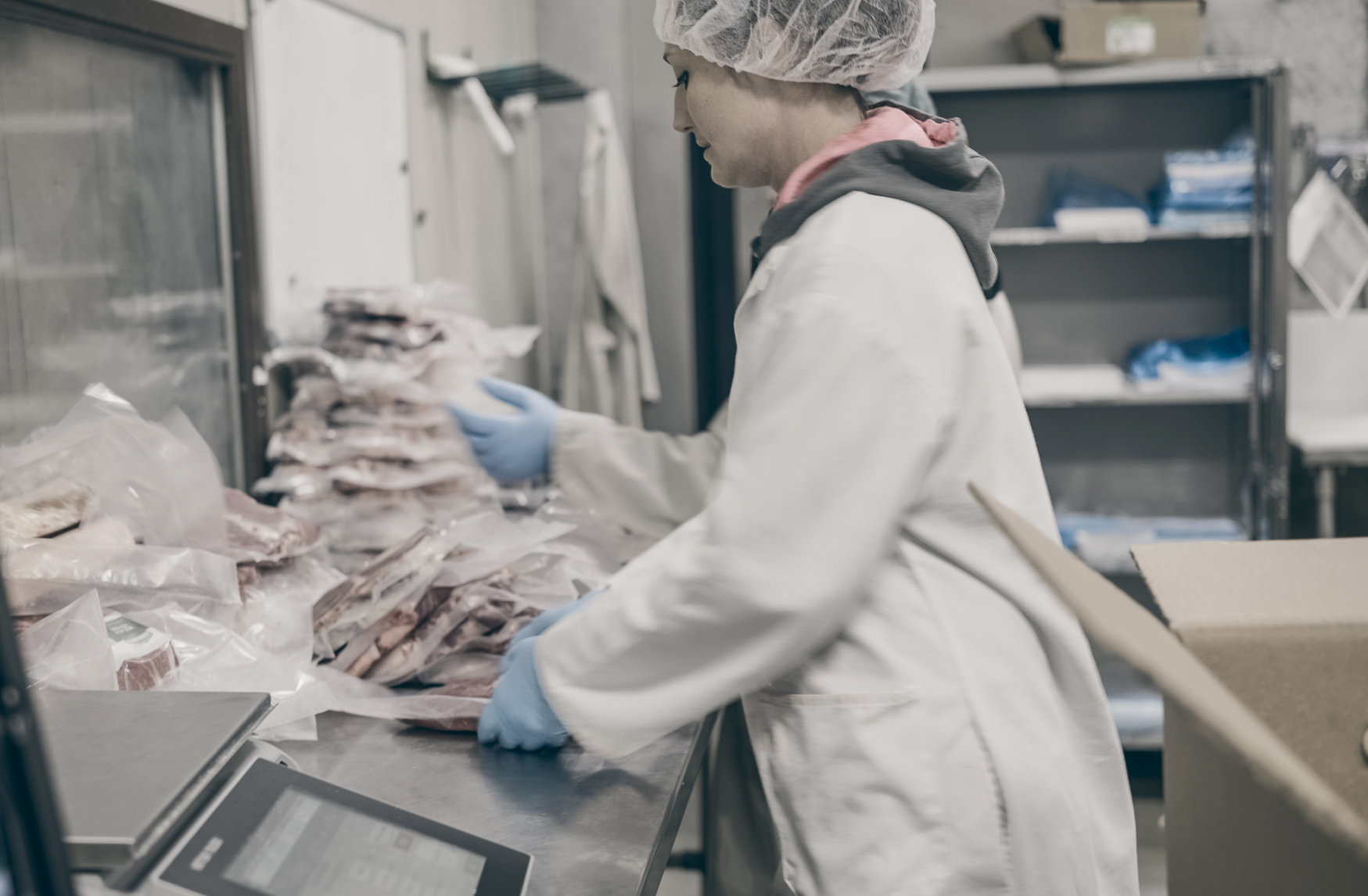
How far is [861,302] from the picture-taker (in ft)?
2.96

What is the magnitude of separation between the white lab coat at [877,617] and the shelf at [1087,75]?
7.39 feet

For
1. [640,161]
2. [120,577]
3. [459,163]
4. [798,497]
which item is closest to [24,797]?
[798,497]

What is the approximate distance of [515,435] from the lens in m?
1.65

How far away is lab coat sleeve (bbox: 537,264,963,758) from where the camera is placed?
886 millimetres

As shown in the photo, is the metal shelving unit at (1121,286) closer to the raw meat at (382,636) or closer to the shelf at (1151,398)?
the shelf at (1151,398)

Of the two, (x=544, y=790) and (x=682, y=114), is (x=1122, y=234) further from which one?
(x=544, y=790)

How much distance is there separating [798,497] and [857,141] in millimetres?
369

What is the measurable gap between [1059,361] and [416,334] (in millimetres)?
2262

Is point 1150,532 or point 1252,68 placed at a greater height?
point 1252,68

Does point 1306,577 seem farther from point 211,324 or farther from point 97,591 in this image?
point 211,324

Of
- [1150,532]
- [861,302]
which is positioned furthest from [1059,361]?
[861,302]

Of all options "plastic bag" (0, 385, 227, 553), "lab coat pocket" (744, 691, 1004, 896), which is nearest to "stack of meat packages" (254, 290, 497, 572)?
"plastic bag" (0, 385, 227, 553)

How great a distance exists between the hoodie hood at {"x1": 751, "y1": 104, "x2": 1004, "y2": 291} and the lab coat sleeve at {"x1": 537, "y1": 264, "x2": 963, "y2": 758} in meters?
0.10

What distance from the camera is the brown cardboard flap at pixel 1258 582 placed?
626mm
